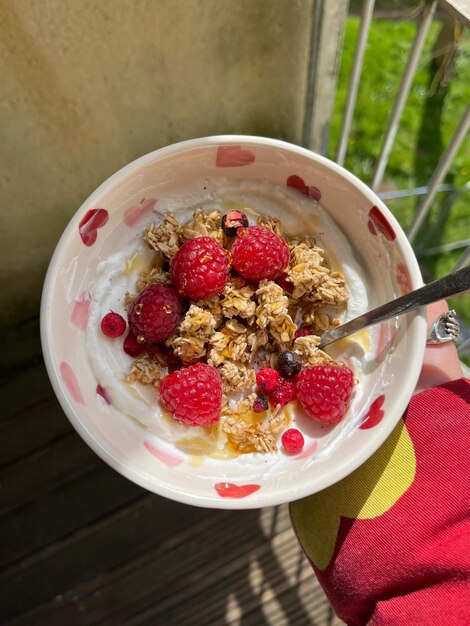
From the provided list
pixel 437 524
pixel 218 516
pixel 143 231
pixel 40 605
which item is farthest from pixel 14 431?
pixel 437 524

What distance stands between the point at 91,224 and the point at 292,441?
0.35 meters

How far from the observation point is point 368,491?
63 cm

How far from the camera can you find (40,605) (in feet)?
2.91

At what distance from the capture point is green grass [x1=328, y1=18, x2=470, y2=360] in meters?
1.27

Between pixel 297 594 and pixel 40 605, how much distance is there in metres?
0.43

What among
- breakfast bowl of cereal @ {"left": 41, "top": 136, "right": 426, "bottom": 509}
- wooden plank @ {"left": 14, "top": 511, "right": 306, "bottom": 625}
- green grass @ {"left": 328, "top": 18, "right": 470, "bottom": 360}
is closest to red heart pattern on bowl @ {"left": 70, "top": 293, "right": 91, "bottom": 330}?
breakfast bowl of cereal @ {"left": 41, "top": 136, "right": 426, "bottom": 509}

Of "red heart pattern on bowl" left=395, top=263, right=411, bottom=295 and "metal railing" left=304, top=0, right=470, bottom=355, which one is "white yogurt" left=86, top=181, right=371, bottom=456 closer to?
"red heart pattern on bowl" left=395, top=263, right=411, bottom=295

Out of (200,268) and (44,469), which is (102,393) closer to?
(200,268)

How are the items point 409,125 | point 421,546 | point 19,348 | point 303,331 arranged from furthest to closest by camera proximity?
point 409,125 → point 19,348 → point 303,331 → point 421,546

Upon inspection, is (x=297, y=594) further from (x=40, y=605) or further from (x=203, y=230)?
(x=203, y=230)

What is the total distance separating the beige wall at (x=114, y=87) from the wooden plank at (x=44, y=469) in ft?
0.96

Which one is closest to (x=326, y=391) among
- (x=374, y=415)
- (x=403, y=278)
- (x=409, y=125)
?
(x=374, y=415)

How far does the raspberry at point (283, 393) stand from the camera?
65 cm

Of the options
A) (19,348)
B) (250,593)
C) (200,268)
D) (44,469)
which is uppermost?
(200,268)
